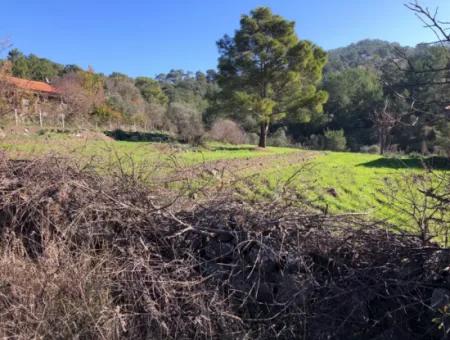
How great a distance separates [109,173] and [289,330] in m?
2.30

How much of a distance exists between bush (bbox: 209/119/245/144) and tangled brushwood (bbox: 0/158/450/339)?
25845mm

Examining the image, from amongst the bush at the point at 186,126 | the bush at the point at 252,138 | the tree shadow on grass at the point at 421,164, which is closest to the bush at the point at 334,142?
the bush at the point at 252,138

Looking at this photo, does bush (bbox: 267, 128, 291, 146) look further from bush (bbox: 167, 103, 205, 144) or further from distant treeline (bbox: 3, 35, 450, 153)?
bush (bbox: 167, 103, 205, 144)

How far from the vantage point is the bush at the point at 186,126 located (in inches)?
983

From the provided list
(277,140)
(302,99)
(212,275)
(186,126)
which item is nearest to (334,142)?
(277,140)

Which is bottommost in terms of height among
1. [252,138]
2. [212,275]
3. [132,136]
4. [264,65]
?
[212,275]

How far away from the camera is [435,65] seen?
260 cm

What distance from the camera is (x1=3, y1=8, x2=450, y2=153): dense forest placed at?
2600mm

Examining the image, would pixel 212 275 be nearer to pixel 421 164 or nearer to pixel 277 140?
pixel 421 164

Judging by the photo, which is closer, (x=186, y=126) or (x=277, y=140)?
(x=186, y=126)

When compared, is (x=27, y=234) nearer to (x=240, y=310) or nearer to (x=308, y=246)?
(x=240, y=310)

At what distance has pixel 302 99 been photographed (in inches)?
1070

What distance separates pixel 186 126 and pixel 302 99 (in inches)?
334

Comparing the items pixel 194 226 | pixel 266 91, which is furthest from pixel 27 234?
pixel 266 91
